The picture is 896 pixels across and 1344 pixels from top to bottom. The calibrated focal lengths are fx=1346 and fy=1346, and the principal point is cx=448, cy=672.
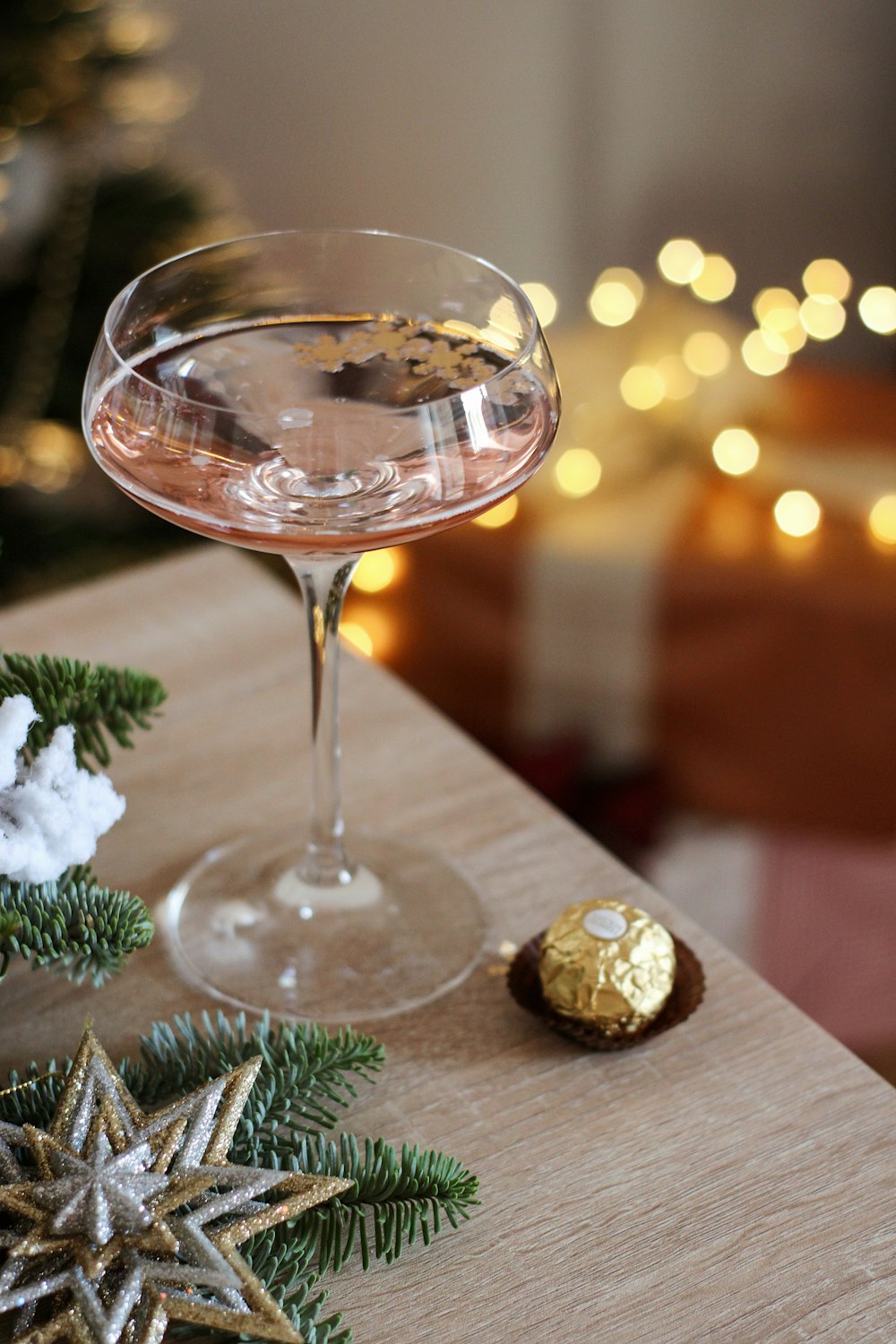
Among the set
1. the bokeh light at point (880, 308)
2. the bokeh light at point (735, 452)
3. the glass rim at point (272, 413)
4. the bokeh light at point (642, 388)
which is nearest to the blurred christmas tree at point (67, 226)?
the bokeh light at point (642, 388)

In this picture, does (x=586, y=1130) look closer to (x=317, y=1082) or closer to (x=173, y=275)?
(x=317, y=1082)

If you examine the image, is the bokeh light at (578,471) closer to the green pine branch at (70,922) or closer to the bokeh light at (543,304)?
the bokeh light at (543,304)

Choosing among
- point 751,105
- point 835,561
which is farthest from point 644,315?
point 751,105

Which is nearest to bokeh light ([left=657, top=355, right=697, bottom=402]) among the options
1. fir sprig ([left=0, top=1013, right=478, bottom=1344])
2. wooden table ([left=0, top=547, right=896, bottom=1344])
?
wooden table ([left=0, top=547, right=896, bottom=1344])

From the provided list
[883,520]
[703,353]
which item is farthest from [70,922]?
[703,353]

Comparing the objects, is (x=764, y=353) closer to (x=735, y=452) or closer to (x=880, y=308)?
(x=735, y=452)
